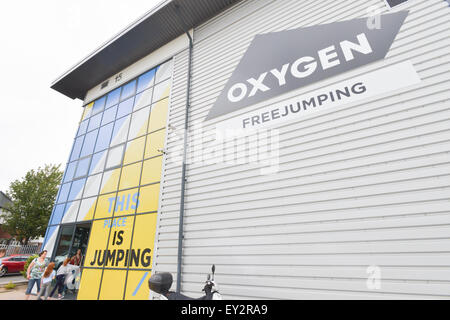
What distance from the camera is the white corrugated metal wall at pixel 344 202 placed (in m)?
3.24

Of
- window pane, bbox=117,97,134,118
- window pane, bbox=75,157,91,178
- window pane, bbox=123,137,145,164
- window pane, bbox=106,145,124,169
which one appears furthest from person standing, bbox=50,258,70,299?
window pane, bbox=117,97,134,118

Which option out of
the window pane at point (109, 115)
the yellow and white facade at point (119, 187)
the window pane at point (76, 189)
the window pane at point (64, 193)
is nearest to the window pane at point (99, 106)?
the yellow and white facade at point (119, 187)

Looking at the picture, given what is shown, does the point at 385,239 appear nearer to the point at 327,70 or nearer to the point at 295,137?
the point at 295,137

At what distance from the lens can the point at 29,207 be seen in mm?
21172

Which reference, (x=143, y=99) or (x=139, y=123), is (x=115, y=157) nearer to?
(x=139, y=123)

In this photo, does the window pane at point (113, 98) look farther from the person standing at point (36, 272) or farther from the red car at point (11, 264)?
the red car at point (11, 264)

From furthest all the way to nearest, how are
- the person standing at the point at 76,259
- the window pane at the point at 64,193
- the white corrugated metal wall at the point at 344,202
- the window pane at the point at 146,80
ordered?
1. the window pane at the point at 64,193
2. the window pane at the point at 146,80
3. the person standing at the point at 76,259
4. the white corrugated metal wall at the point at 344,202

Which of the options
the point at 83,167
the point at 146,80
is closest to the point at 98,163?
the point at 83,167

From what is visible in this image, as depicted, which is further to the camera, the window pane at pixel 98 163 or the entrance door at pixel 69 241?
the window pane at pixel 98 163

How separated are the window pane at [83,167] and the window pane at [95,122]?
5.41ft

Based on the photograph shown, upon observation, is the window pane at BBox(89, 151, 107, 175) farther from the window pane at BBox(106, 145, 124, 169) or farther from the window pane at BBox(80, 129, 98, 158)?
the window pane at BBox(80, 129, 98, 158)

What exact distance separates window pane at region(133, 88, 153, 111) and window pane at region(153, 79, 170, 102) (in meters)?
0.28

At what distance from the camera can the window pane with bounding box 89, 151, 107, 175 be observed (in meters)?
8.68

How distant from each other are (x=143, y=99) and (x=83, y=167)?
4116 mm
